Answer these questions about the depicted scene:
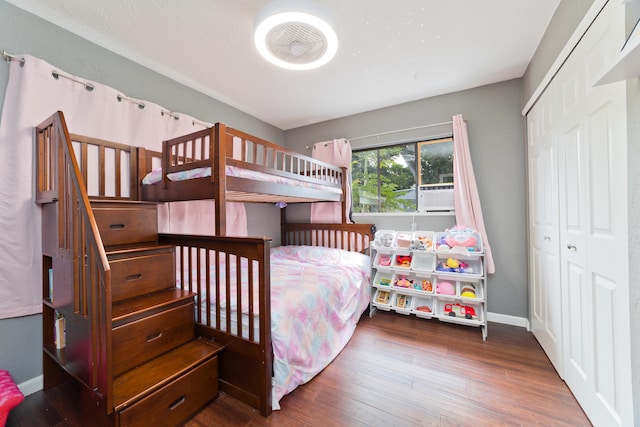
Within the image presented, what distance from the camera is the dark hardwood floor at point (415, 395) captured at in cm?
134

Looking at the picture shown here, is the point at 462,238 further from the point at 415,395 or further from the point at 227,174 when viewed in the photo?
the point at 227,174

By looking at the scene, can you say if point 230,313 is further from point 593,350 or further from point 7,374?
point 593,350

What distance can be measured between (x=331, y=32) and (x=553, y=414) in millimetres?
2554

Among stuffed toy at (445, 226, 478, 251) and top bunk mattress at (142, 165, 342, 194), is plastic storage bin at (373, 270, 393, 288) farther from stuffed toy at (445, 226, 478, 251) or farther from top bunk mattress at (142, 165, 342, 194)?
top bunk mattress at (142, 165, 342, 194)

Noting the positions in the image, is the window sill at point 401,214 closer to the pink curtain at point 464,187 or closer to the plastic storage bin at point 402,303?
the pink curtain at point 464,187

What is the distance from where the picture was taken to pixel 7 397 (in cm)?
126

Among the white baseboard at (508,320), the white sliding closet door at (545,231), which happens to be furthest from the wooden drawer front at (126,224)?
the white baseboard at (508,320)

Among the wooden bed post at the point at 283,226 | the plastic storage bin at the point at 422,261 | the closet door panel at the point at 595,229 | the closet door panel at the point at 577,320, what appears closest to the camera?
the closet door panel at the point at 595,229

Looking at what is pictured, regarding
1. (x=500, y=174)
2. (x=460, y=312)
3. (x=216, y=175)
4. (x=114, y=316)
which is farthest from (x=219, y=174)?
(x=500, y=174)

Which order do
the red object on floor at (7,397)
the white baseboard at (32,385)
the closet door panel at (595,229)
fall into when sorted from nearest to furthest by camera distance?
the closet door panel at (595,229) → the red object on floor at (7,397) → the white baseboard at (32,385)

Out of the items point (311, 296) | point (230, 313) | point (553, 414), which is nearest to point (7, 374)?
point (230, 313)

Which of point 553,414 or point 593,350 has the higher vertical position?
point 593,350

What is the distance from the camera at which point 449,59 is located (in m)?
2.18

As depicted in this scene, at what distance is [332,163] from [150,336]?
2729mm
